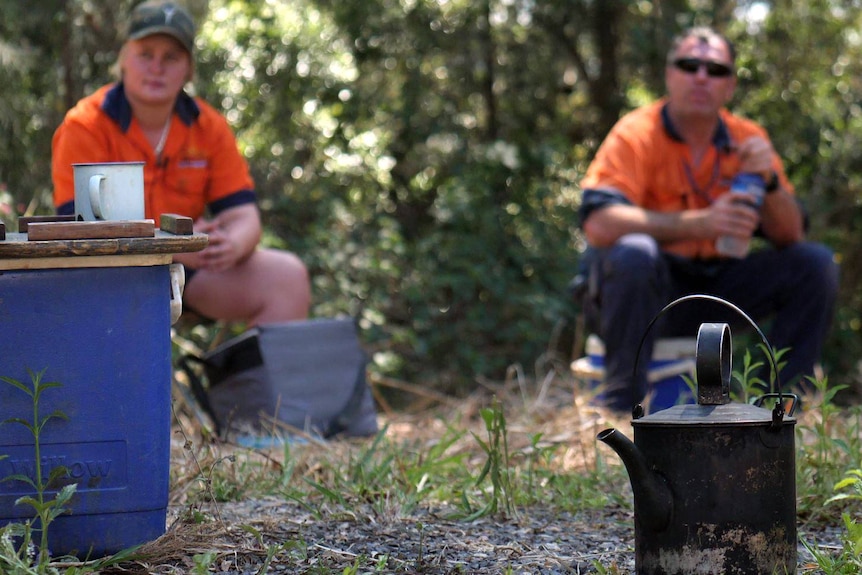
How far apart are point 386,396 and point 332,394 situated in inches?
77.8

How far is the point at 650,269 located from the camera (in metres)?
3.91

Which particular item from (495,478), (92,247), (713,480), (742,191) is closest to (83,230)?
(92,247)

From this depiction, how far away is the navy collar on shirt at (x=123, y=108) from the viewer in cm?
378

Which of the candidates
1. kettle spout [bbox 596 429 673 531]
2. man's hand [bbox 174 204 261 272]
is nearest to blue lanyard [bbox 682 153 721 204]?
man's hand [bbox 174 204 261 272]

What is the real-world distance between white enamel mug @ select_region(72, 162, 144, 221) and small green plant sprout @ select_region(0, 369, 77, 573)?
15.6 inches

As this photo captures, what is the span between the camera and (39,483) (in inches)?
81.8

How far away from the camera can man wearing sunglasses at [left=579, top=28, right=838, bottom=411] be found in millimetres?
Result: 3947

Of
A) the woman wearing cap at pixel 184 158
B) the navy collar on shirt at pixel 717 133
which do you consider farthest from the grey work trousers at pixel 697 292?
the woman wearing cap at pixel 184 158

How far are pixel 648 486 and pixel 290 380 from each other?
6.52ft

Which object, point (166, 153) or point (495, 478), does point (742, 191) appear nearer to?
point (495, 478)

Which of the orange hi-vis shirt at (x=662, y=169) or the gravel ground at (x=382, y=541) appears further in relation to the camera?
the orange hi-vis shirt at (x=662, y=169)

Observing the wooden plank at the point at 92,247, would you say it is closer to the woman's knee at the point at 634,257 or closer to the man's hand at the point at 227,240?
the man's hand at the point at 227,240

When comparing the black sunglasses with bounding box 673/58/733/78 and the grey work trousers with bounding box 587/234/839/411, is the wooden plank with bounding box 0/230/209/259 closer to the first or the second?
the grey work trousers with bounding box 587/234/839/411

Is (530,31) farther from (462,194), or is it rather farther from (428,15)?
(462,194)
